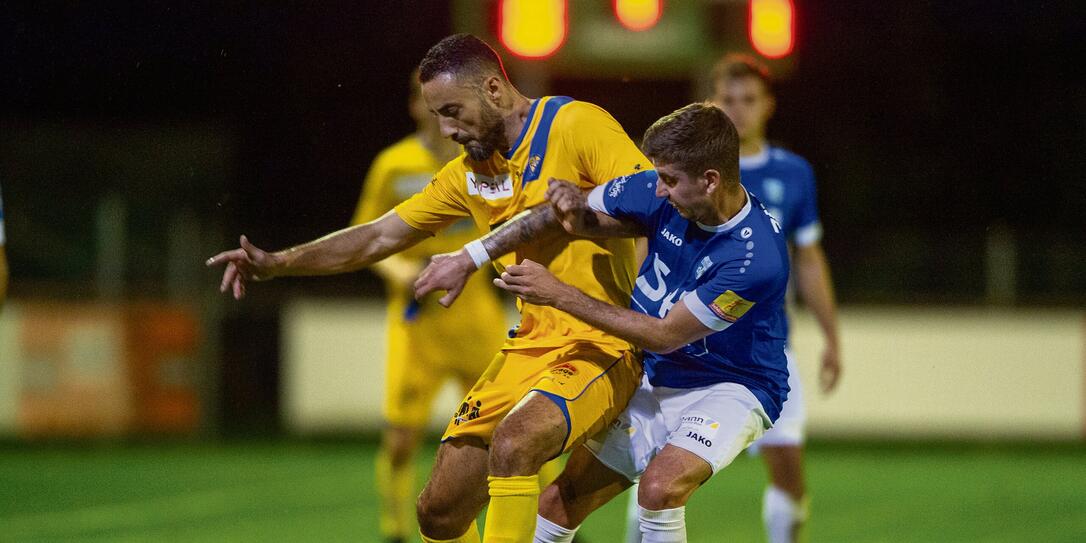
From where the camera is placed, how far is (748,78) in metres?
6.29

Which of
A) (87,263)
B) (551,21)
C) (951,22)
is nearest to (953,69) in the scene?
(951,22)

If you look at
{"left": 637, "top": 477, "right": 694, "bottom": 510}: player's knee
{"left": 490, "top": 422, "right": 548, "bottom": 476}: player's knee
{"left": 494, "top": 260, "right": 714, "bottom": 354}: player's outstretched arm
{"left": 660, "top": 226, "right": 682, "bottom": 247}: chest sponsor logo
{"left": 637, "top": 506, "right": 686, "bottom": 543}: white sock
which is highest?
{"left": 660, "top": 226, "right": 682, "bottom": 247}: chest sponsor logo

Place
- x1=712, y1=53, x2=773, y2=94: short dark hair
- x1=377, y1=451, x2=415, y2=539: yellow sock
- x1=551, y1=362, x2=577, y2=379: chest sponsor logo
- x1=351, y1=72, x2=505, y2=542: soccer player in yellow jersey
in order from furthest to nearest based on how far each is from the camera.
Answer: x1=351, y1=72, x2=505, y2=542: soccer player in yellow jersey, x1=377, y1=451, x2=415, y2=539: yellow sock, x1=712, y1=53, x2=773, y2=94: short dark hair, x1=551, y1=362, x2=577, y2=379: chest sponsor logo

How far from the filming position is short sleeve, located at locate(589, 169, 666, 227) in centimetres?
461

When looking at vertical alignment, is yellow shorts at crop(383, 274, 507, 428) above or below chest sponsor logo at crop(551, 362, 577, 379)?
below

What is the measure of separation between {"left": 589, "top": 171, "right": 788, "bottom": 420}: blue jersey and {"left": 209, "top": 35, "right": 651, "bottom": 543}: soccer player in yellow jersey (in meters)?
0.12

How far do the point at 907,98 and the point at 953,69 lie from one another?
1.44m

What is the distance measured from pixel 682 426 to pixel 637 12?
7624 mm

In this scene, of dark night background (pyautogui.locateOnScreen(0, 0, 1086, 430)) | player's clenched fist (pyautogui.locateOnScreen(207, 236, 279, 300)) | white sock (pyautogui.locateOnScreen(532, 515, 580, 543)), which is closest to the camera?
white sock (pyautogui.locateOnScreen(532, 515, 580, 543))

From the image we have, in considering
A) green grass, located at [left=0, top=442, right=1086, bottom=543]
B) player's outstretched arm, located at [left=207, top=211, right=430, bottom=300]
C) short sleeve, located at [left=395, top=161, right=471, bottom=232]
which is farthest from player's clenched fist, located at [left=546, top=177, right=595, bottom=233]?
green grass, located at [left=0, top=442, right=1086, bottom=543]

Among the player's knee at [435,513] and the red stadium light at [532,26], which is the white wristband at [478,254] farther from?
the red stadium light at [532,26]

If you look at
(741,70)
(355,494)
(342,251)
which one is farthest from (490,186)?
(355,494)

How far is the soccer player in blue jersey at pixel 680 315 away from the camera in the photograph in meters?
4.43

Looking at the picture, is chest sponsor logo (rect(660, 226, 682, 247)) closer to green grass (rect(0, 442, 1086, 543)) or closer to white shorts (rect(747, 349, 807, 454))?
white shorts (rect(747, 349, 807, 454))
